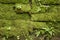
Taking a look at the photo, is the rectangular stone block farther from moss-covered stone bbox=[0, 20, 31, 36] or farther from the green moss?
the green moss

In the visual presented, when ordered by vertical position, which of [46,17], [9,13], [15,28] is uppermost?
[9,13]

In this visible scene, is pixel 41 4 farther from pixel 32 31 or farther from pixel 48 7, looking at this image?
pixel 32 31

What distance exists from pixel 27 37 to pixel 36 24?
1.27 feet

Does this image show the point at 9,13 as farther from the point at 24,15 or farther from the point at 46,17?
the point at 46,17

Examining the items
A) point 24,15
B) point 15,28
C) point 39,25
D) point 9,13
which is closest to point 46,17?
point 39,25

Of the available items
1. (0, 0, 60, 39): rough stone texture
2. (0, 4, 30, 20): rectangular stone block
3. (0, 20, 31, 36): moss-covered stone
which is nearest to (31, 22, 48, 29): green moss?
(0, 0, 60, 39): rough stone texture

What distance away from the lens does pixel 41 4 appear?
4805 mm

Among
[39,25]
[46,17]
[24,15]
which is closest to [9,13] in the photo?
[24,15]

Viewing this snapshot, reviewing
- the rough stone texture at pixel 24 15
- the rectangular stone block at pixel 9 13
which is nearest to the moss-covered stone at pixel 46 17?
the rough stone texture at pixel 24 15

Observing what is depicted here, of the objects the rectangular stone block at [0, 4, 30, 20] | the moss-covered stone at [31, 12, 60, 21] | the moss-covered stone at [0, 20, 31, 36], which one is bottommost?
the moss-covered stone at [0, 20, 31, 36]

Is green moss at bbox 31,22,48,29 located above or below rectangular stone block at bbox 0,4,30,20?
below

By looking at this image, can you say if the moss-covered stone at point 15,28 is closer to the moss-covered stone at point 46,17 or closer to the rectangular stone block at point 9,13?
the rectangular stone block at point 9,13

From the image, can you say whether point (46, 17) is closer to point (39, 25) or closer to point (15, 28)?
point (39, 25)

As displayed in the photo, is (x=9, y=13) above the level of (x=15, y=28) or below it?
above
